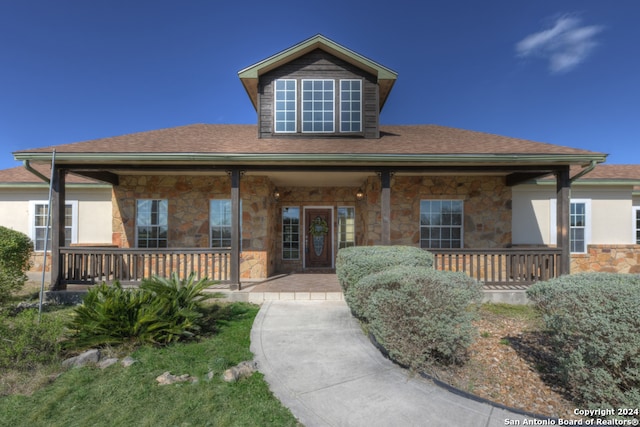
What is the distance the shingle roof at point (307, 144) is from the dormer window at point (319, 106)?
436mm

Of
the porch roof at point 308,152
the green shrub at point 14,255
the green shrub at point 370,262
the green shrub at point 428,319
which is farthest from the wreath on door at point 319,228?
the green shrub at point 14,255

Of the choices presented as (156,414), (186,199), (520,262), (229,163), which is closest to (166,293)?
(156,414)

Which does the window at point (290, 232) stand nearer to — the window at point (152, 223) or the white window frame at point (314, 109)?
the white window frame at point (314, 109)

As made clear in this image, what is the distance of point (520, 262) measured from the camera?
6.68 metres

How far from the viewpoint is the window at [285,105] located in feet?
25.9

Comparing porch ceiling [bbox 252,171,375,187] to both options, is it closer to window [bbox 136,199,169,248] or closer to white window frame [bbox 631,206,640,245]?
window [bbox 136,199,169,248]

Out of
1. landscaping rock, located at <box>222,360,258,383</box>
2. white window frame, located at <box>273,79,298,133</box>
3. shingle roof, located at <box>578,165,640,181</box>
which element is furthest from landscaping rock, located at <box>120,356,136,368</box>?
shingle roof, located at <box>578,165,640,181</box>

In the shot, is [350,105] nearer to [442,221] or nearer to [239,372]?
[442,221]

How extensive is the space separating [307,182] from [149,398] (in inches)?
273

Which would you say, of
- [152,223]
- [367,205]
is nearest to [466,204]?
[367,205]

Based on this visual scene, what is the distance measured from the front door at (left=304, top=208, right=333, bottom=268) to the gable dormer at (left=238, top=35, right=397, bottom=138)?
287cm

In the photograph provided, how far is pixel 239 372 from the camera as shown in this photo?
3074mm

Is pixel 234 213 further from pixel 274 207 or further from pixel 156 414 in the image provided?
pixel 156 414

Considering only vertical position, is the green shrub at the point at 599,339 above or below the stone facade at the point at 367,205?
below
